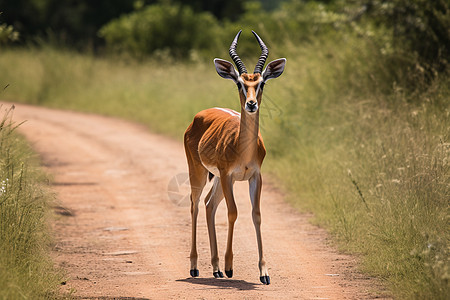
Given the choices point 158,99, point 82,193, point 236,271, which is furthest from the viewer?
point 158,99

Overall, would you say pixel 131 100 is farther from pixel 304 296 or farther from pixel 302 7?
pixel 304 296

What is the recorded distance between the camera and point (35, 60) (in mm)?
21766

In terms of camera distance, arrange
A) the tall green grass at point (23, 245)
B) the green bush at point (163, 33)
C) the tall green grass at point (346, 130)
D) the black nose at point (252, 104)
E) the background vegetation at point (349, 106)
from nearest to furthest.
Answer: the tall green grass at point (23, 245)
the black nose at point (252, 104)
the tall green grass at point (346, 130)
the background vegetation at point (349, 106)
the green bush at point (163, 33)

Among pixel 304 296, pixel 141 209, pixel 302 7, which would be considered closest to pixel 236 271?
pixel 304 296

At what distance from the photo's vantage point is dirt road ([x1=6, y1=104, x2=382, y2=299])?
600 cm

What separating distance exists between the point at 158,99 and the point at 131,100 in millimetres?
908

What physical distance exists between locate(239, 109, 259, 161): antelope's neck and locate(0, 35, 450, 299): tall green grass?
4.83ft

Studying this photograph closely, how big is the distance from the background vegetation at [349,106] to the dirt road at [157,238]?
42 centimetres

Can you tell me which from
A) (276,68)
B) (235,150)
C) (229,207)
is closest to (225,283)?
(229,207)

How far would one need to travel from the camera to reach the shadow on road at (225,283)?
5.95 metres

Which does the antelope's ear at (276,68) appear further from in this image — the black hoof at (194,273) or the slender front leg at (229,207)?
the black hoof at (194,273)

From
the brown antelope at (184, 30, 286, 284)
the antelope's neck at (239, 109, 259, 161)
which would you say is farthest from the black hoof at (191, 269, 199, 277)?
the antelope's neck at (239, 109, 259, 161)

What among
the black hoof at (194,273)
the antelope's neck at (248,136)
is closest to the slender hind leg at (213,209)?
the black hoof at (194,273)

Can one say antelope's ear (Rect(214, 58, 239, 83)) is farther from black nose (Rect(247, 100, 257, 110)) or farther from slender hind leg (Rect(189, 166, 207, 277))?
slender hind leg (Rect(189, 166, 207, 277))
